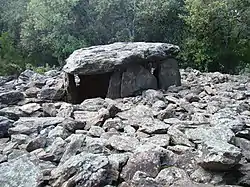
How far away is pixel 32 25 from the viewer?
19969mm

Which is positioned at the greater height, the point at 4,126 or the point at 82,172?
the point at 82,172

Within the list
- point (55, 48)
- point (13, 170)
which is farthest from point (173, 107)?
point (55, 48)

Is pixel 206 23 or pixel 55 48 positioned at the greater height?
pixel 206 23

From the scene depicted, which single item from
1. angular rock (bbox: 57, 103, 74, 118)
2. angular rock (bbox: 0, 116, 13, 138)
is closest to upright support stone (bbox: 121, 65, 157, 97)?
angular rock (bbox: 57, 103, 74, 118)

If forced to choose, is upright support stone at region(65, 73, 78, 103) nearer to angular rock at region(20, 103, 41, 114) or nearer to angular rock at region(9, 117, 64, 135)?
angular rock at region(20, 103, 41, 114)

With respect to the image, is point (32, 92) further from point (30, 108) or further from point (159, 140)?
point (159, 140)

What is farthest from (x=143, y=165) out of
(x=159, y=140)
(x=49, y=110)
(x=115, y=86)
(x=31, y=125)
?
(x=115, y=86)

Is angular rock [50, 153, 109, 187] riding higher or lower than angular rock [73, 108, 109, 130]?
higher

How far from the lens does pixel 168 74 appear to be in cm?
949

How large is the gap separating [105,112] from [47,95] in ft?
9.37

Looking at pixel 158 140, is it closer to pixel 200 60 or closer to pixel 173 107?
pixel 173 107

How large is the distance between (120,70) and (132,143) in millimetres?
4305

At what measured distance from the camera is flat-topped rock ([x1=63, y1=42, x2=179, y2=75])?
29.1 ft

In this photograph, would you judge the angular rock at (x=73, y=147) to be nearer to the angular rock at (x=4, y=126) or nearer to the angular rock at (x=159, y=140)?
the angular rock at (x=159, y=140)
